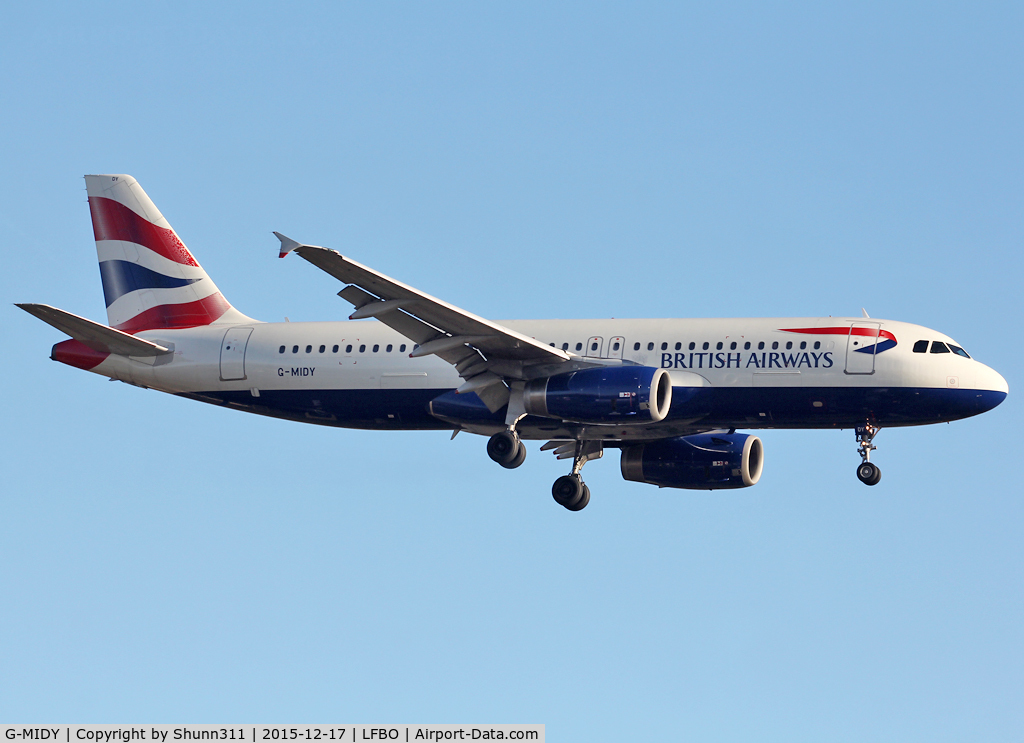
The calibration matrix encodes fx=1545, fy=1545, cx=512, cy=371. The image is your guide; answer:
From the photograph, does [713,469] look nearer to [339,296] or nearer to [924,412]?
[924,412]

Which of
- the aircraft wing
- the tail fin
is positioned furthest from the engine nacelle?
the tail fin

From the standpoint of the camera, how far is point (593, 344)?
146 feet

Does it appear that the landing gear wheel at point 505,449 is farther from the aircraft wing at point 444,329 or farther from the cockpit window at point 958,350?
the cockpit window at point 958,350

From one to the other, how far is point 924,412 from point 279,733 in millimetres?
19633

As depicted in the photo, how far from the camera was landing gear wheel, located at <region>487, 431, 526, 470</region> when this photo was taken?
142 feet

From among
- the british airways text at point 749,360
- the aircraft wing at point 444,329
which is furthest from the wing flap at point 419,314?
the british airways text at point 749,360

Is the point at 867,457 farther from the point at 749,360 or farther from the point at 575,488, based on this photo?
the point at 575,488

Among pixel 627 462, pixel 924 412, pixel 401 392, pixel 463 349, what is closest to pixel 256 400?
pixel 401 392

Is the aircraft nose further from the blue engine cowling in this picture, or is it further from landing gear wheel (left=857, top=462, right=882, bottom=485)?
the blue engine cowling

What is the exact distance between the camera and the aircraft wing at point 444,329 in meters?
38.2


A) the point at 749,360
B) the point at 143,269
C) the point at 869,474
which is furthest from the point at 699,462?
the point at 143,269

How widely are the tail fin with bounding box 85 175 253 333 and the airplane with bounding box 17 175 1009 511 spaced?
74 mm

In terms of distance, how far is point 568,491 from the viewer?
1852 inches

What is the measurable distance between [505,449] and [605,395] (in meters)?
3.73
